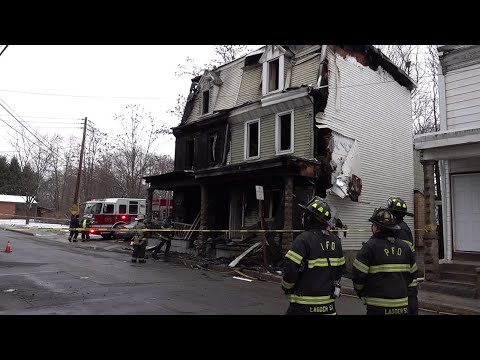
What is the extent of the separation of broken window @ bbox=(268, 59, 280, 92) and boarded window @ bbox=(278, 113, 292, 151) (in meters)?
1.66

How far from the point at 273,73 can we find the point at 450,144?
9618 millimetres

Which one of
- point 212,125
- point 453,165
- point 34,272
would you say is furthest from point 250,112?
point 34,272

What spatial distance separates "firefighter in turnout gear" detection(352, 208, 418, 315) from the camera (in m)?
4.02

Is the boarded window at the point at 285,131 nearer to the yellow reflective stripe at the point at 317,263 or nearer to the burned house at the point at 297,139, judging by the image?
the burned house at the point at 297,139

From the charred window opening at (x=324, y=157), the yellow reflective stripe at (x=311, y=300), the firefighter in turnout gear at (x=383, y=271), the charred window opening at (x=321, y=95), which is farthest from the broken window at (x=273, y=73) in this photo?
the yellow reflective stripe at (x=311, y=300)

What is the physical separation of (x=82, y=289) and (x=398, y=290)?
297 inches

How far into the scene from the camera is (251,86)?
19188mm

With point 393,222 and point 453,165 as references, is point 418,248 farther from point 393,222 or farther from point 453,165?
point 393,222

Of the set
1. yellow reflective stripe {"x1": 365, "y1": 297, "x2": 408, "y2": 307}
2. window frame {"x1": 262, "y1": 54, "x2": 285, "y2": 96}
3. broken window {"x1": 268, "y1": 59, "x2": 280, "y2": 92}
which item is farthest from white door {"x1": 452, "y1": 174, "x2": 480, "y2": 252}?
broken window {"x1": 268, "y1": 59, "x2": 280, "y2": 92}

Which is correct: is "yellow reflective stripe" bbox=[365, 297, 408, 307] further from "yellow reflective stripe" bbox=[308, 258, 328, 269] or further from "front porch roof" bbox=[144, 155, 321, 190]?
"front porch roof" bbox=[144, 155, 321, 190]

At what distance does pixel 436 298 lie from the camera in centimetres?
934

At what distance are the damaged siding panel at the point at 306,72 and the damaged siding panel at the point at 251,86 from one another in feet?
6.45
